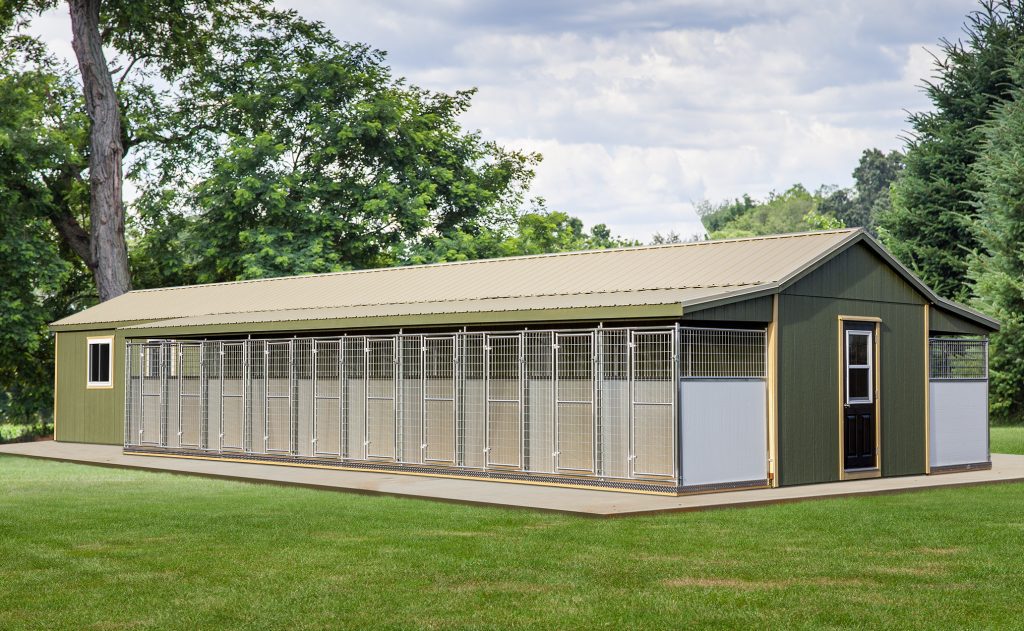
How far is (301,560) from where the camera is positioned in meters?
11.0

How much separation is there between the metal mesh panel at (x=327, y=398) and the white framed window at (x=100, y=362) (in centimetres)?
845

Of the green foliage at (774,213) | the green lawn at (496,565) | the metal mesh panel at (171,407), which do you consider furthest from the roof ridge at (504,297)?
the green foliage at (774,213)


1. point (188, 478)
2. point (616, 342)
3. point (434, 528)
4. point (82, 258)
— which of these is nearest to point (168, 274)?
point (82, 258)

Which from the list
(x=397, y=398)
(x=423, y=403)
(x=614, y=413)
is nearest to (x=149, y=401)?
(x=397, y=398)

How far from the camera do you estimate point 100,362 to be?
2891 cm

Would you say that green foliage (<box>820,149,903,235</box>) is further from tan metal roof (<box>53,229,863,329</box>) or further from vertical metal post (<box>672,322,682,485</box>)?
vertical metal post (<box>672,322,682,485</box>)

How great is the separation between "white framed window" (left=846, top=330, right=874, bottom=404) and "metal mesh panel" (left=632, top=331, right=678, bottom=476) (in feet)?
10.7

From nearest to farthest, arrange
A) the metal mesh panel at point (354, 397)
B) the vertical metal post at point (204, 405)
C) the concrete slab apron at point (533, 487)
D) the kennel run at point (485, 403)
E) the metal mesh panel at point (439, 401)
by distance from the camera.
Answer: the concrete slab apron at point (533, 487), the kennel run at point (485, 403), the metal mesh panel at point (439, 401), the metal mesh panel at point (354, 397), the vertical metal post at point (204, 405)

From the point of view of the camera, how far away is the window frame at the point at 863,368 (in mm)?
18641

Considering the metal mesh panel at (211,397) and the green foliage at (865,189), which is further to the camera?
the green foliage at (865,189)

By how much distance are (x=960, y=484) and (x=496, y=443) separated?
681cm

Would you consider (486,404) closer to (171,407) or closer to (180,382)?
(180,382)

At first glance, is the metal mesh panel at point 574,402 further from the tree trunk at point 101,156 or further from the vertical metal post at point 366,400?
the tree trunk at point 101,156

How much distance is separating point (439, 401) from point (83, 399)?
1268cm
